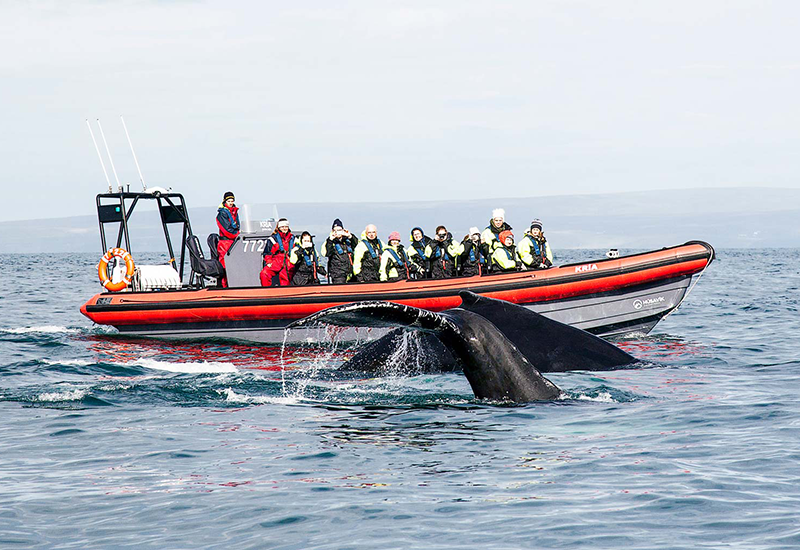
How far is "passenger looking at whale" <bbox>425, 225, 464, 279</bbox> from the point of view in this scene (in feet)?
57.9

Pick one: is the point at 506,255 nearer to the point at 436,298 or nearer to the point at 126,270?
the point at 436,298

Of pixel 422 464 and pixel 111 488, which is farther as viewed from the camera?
pixel 422 464

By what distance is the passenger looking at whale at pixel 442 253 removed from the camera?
695 inches

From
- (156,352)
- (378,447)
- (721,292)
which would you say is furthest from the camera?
(721,292)

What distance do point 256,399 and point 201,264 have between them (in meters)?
7.90

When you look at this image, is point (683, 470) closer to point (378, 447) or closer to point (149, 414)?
point (378, 447)

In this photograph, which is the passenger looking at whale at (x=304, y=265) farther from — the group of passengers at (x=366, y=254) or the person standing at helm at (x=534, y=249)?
the person standing at helm at (x=534, y=249)

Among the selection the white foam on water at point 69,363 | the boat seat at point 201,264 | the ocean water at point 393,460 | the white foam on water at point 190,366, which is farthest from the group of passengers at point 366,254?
the ocean water at point 393,460

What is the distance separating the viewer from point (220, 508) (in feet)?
19.7

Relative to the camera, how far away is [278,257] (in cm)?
1712

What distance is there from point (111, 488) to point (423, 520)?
2.31 metres

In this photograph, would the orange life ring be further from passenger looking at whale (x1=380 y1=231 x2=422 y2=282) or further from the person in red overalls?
passenger looking at whale (x1=380 y1=231 x2=422 y2=282)

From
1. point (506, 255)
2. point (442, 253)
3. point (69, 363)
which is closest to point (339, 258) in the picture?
point (442, 253)

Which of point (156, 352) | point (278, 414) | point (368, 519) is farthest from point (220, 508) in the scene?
point (156, 352)
